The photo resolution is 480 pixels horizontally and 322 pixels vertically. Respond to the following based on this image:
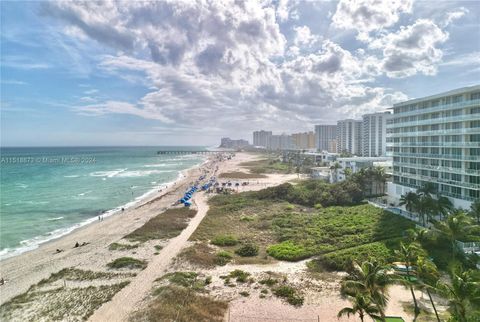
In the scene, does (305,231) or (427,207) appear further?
(305,231)

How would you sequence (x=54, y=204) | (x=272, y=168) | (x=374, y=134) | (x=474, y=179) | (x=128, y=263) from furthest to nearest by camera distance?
(x=374, y=134) < (x=272, y=168) < (x=54, y=204) < (x=474, y=179) < (x=128, y=263)

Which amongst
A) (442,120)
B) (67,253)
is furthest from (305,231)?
(67,253)

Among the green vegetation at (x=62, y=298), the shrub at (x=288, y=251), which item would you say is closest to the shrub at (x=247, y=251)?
the shrub at (x=288, y=251)

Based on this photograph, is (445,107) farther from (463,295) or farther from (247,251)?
(463,295)

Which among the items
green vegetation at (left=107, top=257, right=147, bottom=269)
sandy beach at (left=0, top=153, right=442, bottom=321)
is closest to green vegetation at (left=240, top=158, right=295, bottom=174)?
sandy beach at (left=0, top=153, right=442, bottom=321)

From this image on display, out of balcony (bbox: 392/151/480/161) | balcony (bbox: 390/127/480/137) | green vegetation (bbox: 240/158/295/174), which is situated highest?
balcony (bbox: 390/127/480/137)

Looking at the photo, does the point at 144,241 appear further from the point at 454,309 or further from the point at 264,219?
the point at 454,309

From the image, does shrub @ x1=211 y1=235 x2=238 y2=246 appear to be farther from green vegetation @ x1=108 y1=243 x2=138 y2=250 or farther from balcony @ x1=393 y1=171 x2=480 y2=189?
balcony @ x1=393 y1=171 x2=480 y2=189
